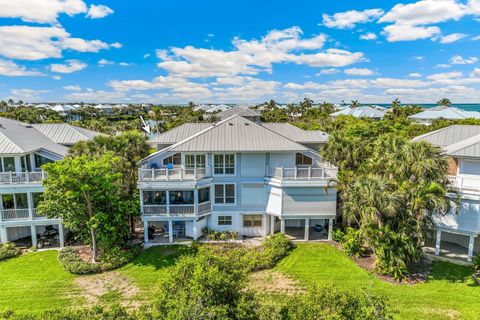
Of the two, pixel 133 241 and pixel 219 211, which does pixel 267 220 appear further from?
pixel 133 241

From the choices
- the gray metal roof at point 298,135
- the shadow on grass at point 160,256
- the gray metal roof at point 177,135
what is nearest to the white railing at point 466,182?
the gray metal roof at point 298,135

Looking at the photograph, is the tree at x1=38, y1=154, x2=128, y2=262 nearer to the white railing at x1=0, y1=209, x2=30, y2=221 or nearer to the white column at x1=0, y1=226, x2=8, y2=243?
the white railing at x1=0, y1=209, x2=30, y2=221

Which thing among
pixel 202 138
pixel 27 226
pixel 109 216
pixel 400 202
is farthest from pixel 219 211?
pixel 27 226

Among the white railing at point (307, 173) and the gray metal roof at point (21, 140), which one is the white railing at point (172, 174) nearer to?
the white railing at point (307, 173)

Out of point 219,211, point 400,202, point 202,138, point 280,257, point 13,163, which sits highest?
point 202,138

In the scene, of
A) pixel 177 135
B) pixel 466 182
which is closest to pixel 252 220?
pixel 177 135

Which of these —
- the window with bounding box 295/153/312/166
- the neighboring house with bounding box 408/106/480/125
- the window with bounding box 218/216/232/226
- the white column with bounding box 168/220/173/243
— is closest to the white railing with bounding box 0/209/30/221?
the white column with bounding box 168/220/173/243
